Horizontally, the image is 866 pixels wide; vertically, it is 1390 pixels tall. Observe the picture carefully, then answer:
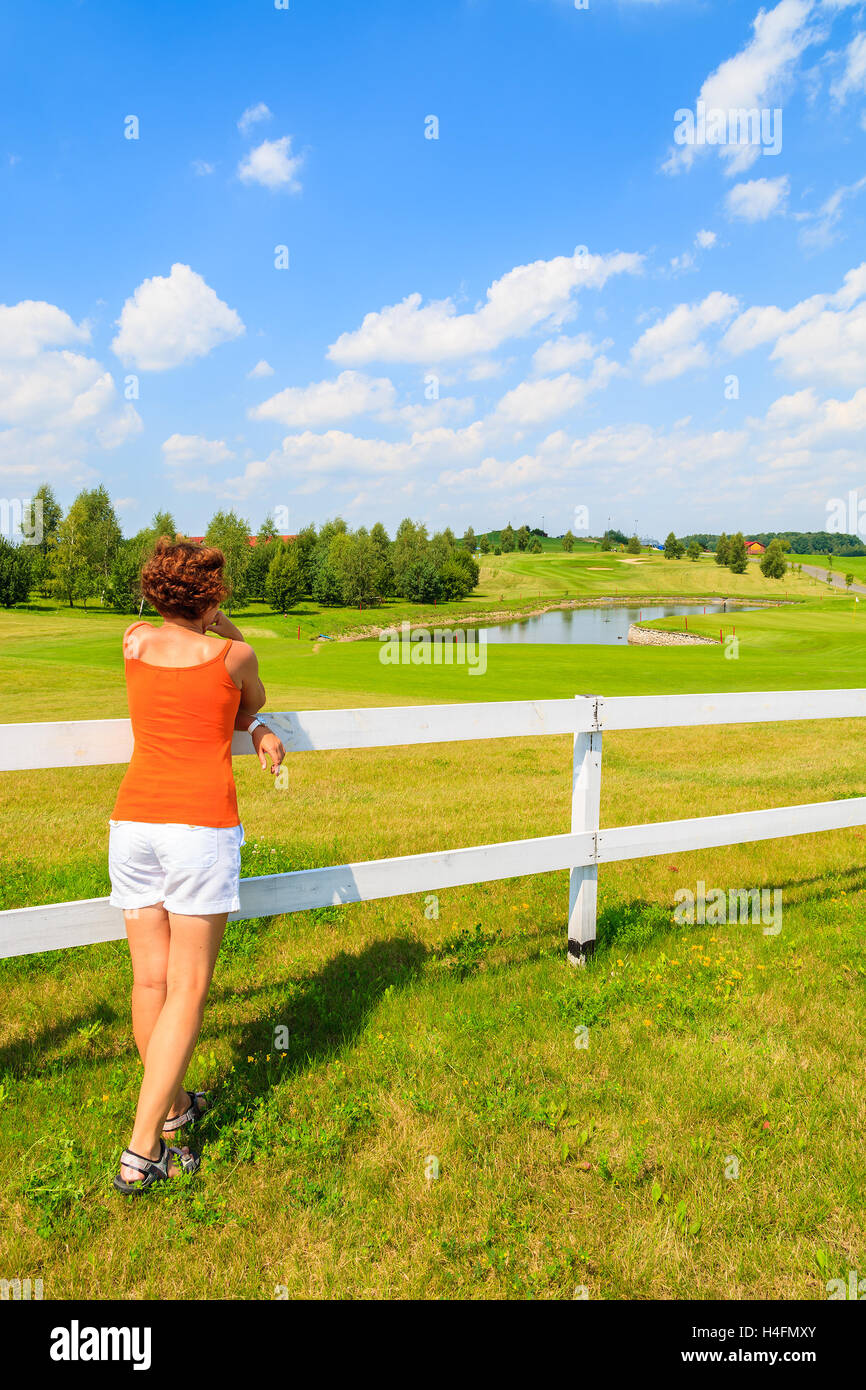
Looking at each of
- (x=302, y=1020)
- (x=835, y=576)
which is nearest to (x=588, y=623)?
(x=835, y=576)

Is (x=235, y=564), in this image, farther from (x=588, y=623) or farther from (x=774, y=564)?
(x=774, y=564)

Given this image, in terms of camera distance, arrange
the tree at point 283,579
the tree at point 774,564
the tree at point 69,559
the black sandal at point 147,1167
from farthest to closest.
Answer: the tree at point 774,564 < the tree at point 283,579 < the tree at point 69,559 < the black sandal at point 147,1167

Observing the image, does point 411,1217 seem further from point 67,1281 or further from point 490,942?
point 490,942

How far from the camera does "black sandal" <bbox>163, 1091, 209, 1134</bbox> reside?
315 centimetres

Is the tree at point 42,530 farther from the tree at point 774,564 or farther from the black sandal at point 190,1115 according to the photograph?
the tree at point 774,564

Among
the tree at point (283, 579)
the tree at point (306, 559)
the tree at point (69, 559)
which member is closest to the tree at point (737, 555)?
the tree at point (306, 559)

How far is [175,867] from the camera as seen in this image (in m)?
2.88

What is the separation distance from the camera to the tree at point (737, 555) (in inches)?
5290

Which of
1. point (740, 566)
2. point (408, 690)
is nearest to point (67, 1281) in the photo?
point (408, 690)

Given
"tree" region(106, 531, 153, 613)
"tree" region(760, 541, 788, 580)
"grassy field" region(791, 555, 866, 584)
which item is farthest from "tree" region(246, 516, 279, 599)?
"grassy field" region(791, 555, 866, 584)

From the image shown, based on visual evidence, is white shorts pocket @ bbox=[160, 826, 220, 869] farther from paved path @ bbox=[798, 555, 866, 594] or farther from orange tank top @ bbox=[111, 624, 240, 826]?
paved path @ bbox=[798, 555, 866, 594]

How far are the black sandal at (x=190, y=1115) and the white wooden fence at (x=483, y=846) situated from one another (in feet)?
2.53

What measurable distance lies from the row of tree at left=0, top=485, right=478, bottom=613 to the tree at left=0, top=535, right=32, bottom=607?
10 centimetres

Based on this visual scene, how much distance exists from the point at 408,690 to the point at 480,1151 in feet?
62.3
